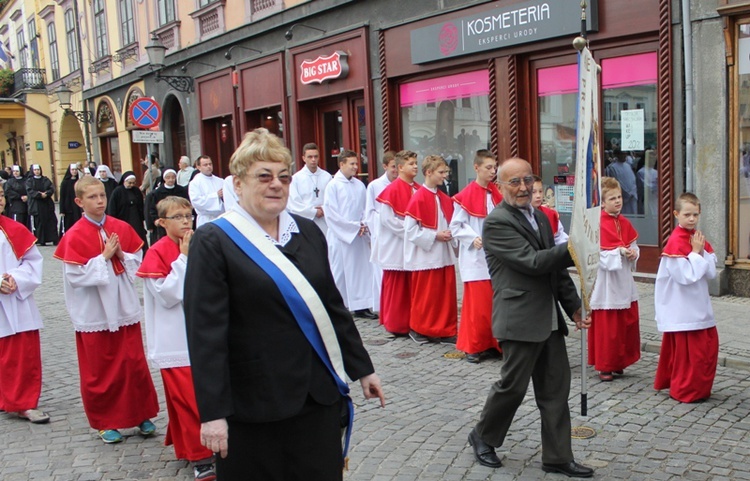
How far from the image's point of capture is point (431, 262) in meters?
7.76

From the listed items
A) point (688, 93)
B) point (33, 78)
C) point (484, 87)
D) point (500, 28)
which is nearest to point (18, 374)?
point (688, 93)

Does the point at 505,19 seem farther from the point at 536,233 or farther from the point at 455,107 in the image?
the point at 536,233

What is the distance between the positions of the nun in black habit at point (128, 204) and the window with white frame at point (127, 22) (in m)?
11.2

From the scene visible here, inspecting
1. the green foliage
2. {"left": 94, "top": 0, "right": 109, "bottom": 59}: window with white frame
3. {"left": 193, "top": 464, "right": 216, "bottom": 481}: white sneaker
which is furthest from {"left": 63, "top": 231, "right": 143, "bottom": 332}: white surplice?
the green foliage

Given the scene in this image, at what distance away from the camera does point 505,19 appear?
430 inches

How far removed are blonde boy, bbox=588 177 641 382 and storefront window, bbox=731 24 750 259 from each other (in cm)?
345

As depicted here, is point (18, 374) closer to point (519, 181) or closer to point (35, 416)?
point (35, 416)

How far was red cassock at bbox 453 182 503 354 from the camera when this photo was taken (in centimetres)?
686

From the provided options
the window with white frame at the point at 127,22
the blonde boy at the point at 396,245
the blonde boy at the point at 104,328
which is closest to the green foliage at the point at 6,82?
the window with white frame at the point at 127,22

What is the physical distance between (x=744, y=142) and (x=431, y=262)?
389 cm

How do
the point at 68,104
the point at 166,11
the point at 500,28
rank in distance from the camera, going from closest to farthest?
1. the point at 500,28
2. the point at 166,11
3. the point at 68,104

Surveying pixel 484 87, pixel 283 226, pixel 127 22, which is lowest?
pixel 283 226

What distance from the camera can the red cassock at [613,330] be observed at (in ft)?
19.8

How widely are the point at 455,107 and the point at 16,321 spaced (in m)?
8.26
